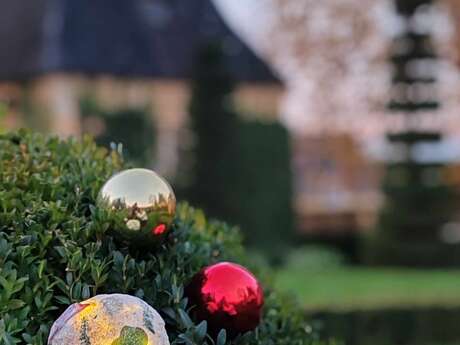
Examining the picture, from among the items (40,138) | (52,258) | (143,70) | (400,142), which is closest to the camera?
(52,258)

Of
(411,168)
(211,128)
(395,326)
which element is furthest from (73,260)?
(411,168)

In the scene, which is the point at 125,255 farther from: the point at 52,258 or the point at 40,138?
the point at 40,138

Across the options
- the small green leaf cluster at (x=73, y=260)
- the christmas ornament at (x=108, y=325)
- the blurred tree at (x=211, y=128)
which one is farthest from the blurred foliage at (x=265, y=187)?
the christmas ornament at (x=108, y=325)

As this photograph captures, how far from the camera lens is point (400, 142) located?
19.6 metres

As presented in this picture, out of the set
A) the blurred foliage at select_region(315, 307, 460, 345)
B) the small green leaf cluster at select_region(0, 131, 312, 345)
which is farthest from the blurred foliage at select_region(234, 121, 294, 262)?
the small green leaf cluster at select_region(0, 131, 312, 345)

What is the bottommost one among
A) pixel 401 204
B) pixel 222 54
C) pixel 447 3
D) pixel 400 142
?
pixel 401 204

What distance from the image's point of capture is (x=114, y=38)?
2166 centimetres

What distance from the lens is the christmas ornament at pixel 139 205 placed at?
2781 millimetres

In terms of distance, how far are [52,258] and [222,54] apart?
611 inches

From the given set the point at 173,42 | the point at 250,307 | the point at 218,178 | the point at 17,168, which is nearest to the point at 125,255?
the point at 250,307

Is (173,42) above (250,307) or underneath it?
above

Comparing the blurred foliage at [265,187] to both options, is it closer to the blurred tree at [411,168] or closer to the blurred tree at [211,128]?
the blurred tree at [211,128]

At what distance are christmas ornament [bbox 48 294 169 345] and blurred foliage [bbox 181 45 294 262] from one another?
50.0 feet

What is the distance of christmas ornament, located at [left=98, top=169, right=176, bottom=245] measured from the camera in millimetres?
2781
